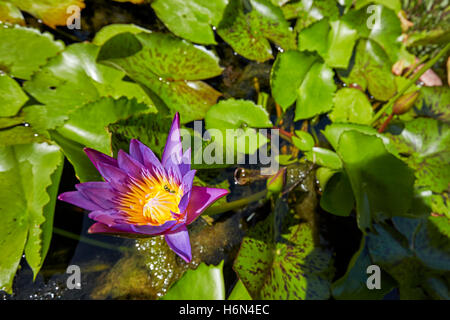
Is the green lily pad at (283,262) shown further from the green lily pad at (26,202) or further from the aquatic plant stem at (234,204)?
the green lily pad at (26,202)

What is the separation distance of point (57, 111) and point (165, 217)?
97 cm

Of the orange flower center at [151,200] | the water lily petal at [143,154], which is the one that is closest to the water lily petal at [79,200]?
the orange flower center at [151,200]

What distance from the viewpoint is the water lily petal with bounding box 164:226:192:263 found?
0.90 metres

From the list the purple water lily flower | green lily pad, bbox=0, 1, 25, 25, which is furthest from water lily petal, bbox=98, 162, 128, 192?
green lily pad, bbox=0, 1, 25, 25

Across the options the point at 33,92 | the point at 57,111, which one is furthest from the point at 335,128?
the point at 33,92

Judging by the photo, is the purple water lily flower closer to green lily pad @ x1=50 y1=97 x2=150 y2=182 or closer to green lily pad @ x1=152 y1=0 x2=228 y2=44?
green lily pad @ x1=50 y1=97 x2=150 y2=182

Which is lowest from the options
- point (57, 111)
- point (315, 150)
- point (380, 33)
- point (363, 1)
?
point (57, 111)

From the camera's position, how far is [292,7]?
200cm

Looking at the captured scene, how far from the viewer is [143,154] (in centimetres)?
107

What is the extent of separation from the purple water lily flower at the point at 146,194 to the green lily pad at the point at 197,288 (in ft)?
1.13

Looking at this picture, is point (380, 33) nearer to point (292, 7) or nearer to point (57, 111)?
point (292, 7)

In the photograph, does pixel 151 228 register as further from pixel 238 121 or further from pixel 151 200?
pixel 238 121

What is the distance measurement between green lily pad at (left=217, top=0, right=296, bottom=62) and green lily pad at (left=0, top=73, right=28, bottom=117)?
1196 mm

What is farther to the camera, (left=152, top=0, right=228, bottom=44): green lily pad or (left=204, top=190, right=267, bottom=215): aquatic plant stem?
(left=152, top=0, right=228, bottom=44): green lily pad
